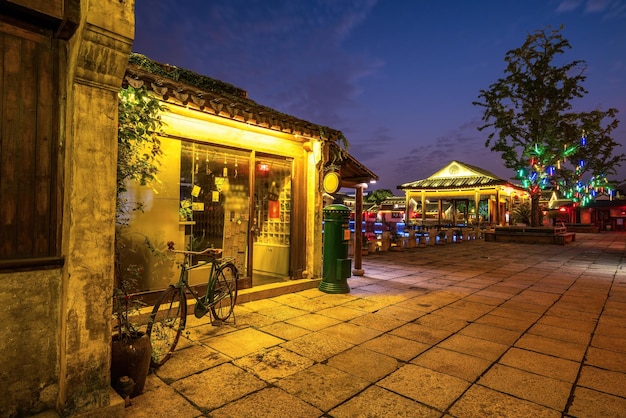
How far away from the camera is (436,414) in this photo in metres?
2.81

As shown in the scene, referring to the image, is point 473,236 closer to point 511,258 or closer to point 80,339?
point 511,258

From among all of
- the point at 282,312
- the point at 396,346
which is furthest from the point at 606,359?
the point at 282,312

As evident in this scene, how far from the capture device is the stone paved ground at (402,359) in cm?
293

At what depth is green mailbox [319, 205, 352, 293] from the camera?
7.00 metres

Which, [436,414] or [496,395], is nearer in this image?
[436,414]

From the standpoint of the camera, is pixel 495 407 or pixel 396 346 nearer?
pixel 495 407

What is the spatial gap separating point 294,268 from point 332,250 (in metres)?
0.92

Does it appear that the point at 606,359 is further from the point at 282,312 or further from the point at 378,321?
the point at 282,312

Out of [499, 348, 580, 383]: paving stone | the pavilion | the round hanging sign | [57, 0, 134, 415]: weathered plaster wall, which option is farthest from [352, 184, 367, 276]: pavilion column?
the pavilion

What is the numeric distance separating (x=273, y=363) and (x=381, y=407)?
1270mm

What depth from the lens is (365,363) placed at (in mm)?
3748

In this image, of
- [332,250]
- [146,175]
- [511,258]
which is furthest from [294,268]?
[511,258]

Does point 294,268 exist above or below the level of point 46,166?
below

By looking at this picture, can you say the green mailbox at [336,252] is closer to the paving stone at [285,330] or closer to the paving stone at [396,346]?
the paving stone at [285,330]
